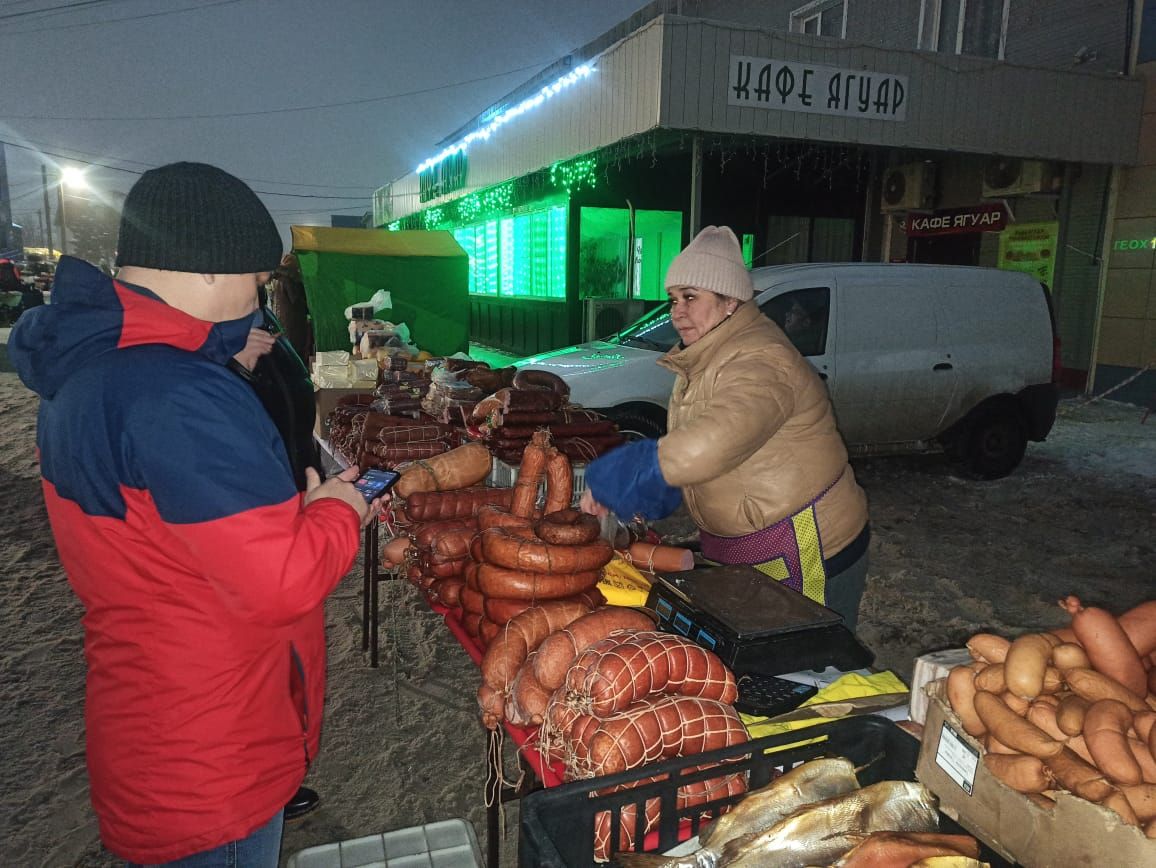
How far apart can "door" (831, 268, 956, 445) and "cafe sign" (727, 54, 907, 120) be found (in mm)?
4284

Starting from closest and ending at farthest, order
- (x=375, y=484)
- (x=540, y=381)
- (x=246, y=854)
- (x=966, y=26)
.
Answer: (x=246, y=854) → (x=375, y=484) → (x=540, y=381) → (x=966, y=26)

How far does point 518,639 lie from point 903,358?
703cm

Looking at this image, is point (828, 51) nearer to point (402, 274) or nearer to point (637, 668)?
point (402, 274)

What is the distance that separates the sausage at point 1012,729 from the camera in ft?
4.28

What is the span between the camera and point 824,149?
13688 millimetres

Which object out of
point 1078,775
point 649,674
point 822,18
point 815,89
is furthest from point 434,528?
point 822,18

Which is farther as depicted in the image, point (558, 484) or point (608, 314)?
point (608, 314)

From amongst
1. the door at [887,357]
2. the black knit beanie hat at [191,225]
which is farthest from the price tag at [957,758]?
the door at [887,357]

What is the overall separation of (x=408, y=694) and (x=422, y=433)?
61.3 inches

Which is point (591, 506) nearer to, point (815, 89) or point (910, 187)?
point (815, 89)

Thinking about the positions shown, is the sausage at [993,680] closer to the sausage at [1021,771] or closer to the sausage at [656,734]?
the sausage at [1021,771]

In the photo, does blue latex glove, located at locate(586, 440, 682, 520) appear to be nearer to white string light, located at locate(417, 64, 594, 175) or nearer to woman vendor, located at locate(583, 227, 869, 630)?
woman vendor, located at locate(583, 227, 869, 630)

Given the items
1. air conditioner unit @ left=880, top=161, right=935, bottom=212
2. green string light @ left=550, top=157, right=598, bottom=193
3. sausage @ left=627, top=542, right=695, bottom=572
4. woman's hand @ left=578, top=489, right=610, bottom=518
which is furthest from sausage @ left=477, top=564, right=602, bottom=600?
air conditioner unit @ left=880, top=161, right=935, bottom=212

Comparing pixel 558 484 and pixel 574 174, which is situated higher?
pixel 574 174
